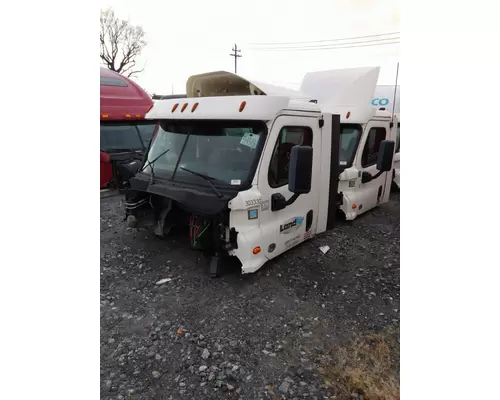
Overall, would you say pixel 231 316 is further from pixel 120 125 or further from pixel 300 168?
pixel 120 125

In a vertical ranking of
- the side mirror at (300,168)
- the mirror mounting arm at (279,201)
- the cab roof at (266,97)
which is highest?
the cab roof at (266,97)

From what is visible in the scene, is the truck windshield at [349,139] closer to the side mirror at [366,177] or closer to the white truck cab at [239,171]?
the side mirror at [366,177]

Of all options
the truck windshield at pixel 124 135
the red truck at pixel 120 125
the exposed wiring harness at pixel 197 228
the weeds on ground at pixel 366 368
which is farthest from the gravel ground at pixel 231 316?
the truck windshield at pixel 124 135

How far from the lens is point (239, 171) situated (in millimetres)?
3559

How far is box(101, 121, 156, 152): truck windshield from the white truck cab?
335cm

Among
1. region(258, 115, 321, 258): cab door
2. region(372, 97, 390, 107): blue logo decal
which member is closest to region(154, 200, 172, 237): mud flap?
region(258, 115, 321, 258): cab door

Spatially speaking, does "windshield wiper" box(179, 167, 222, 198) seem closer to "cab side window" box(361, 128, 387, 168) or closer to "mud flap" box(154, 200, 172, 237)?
"mud flap" box(154, 200, 172, 237)

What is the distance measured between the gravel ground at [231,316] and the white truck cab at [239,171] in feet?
1.06

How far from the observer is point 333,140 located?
4750 millimetres

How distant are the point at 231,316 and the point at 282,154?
1.89 meters

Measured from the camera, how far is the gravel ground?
2.38 m

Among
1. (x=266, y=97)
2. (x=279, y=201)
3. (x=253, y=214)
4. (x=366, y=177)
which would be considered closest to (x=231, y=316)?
(x=253, y=214)

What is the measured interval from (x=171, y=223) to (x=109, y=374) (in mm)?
2161

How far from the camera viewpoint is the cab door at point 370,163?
228 inches
